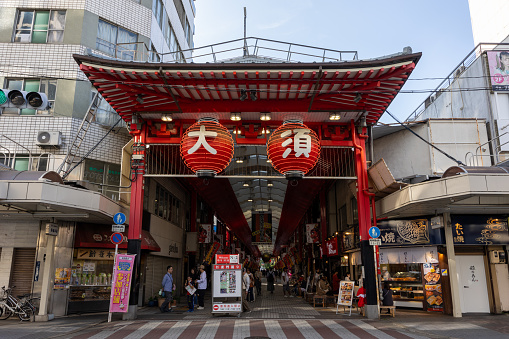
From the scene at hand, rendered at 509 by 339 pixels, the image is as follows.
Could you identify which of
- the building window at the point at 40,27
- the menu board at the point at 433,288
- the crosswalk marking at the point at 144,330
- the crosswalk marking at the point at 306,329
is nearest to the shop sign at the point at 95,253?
the crosswalk marking at the point at 144,330

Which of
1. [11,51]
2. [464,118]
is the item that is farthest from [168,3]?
[464,118]

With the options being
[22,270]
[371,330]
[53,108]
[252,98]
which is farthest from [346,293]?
[53,108]

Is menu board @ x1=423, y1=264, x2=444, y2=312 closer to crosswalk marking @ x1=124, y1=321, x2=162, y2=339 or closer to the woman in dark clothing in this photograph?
the woman in dark clothing

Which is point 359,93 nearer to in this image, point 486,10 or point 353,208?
point 353,208

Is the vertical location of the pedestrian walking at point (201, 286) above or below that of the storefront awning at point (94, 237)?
below

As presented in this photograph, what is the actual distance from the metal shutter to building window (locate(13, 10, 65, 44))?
9.60 metres

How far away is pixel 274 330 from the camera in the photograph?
11.7m

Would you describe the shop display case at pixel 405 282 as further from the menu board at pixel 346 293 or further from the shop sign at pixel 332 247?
the shop sign at pixel 332 247

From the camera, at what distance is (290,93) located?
14.8 meters

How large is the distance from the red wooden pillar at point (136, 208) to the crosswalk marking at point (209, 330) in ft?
10.9

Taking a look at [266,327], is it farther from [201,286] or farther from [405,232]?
[405,232]

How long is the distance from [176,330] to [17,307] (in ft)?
20.1

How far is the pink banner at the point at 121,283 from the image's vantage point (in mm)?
13719

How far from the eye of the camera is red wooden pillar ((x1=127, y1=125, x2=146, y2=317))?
48.8 feet
